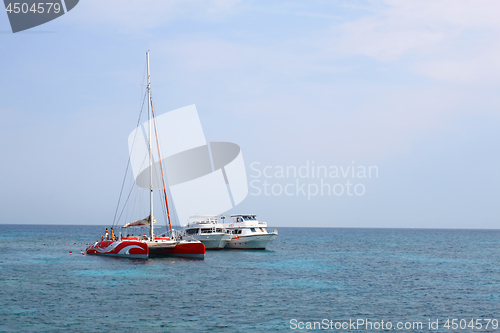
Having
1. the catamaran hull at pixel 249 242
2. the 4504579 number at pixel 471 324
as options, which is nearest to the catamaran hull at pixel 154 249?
the catamaran hull at pixel 249 242

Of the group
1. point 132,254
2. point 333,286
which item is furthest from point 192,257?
point 333,286

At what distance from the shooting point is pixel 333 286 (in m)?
35.9

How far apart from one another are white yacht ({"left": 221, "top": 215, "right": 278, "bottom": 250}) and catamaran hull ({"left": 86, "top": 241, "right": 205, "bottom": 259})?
15189 mm

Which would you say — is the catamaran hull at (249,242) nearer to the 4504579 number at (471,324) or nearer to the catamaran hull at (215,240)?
the catamaran hull at (215,240)

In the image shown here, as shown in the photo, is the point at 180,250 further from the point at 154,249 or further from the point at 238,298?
the point at 238,298

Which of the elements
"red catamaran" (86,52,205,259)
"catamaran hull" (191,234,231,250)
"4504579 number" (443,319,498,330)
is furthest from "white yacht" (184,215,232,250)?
"4504579 number" (443,319,498,330)

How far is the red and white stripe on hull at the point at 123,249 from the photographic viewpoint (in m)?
49.5

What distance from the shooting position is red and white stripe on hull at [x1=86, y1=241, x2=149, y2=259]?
163ft

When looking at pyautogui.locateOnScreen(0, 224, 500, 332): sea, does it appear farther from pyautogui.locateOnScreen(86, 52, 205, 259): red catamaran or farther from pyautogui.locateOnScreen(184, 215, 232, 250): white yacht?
pyautogui.locateOnScreen(184, 215, 232, 250): white yacht

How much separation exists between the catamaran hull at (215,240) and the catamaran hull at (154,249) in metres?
14.3

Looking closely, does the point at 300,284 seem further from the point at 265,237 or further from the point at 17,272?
the point at 265,237

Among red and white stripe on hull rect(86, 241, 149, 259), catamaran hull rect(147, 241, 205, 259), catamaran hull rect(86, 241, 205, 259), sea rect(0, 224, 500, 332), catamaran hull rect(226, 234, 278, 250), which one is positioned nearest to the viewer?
sea rect(0, 224, 500, 332)

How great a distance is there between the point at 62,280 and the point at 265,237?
116 feet

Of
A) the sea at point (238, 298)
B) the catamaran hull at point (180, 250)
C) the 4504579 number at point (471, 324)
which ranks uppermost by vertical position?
the catamaran hull at point (180, 250)
